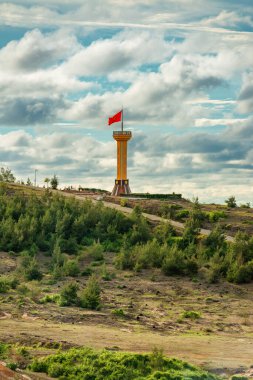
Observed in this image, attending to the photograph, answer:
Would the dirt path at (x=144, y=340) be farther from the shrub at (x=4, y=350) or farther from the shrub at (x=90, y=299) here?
the shrub at (x=90, y=299)

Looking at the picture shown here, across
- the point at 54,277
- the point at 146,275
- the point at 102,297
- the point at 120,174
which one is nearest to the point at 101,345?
Answer: the point at 102,297

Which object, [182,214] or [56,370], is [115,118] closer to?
[182,214]

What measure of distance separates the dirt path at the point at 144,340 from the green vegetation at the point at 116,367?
53.5 inches

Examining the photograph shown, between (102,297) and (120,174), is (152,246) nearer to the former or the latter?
(102,297)

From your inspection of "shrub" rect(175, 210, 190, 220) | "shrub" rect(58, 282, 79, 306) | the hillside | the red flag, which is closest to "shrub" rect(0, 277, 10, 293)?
the hillside

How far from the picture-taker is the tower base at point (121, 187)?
223 ft

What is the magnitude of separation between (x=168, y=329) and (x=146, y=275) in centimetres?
1197

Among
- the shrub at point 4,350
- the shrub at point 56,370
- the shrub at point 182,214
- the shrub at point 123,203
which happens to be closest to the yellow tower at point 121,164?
the shrub at point 123,203

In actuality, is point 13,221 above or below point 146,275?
above

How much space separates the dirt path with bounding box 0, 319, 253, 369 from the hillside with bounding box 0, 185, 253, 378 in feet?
0.12

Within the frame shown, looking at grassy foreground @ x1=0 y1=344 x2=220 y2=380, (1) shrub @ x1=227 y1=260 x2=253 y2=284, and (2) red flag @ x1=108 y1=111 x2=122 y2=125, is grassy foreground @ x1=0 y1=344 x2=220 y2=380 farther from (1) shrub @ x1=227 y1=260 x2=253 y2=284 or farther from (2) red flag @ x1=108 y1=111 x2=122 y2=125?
(2) red flag @ x1=108 y1=111 x2=122 y2=125

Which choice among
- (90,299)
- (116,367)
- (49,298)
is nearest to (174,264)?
(90,299)

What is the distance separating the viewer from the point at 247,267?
4009 cm

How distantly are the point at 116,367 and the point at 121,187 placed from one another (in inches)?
1906
